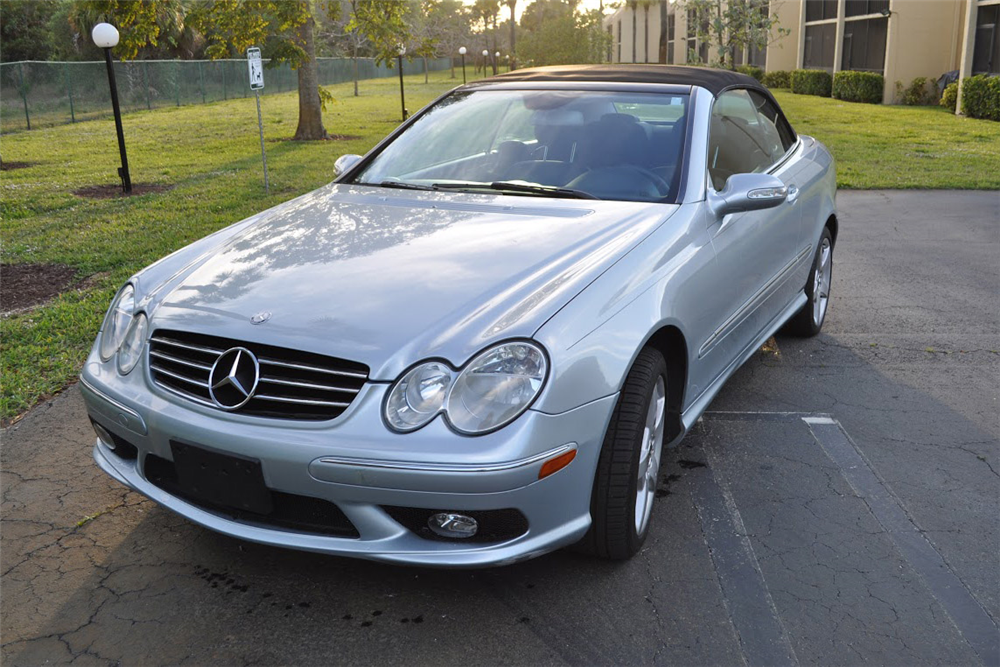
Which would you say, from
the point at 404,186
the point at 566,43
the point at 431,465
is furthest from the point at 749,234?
the point at 566,43

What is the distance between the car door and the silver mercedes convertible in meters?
0.02

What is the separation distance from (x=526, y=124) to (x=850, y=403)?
210cm

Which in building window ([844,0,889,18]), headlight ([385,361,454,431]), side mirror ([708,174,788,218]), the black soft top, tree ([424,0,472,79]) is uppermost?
tree ([424,0,472,79])

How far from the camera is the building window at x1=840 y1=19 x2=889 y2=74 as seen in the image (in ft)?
93.4

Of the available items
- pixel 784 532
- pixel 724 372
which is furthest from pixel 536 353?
pixel 724 372

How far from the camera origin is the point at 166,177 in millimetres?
13742

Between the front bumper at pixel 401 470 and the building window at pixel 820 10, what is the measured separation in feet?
109

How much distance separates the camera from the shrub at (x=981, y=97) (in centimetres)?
2062

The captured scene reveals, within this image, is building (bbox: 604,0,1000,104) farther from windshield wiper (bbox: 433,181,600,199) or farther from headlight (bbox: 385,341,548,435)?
headlight (bbox: 385,341,548,435)

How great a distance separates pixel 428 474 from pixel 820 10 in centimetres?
3517

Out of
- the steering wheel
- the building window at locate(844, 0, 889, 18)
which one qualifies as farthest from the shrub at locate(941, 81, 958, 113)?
the steering wheel

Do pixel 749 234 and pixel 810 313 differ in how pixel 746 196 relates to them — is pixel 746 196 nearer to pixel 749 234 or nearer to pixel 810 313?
A: pixel 749 234

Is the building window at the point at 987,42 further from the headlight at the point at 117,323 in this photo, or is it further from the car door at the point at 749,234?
the headlight at the point at 117,323

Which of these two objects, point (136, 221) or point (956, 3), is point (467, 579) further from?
point (956, 3)
